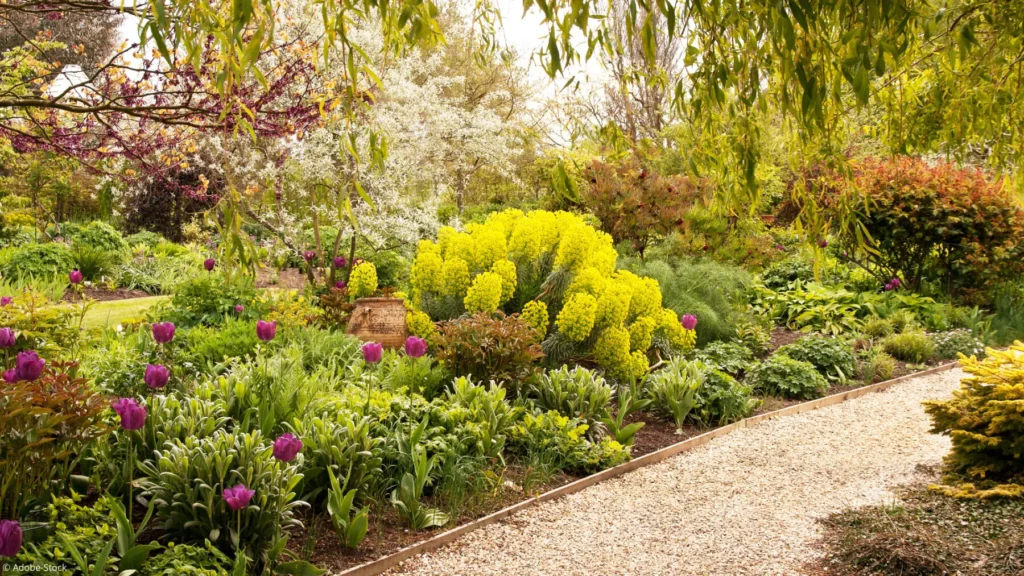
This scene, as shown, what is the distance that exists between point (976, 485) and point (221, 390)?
392cm

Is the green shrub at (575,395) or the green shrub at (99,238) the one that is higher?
the green shrub at (99,238)

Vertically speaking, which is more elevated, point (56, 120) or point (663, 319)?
point (56, 120)

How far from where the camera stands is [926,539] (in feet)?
11.2

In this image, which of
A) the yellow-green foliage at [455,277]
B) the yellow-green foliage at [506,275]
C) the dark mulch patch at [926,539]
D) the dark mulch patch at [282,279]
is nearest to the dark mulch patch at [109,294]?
the dark mulch patch at [282,279]

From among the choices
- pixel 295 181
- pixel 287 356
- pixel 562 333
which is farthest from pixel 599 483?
pixel 295 181

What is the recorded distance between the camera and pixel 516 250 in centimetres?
627

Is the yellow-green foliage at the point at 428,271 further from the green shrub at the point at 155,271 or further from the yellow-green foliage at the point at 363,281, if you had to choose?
the green shrub at the point at 155,271

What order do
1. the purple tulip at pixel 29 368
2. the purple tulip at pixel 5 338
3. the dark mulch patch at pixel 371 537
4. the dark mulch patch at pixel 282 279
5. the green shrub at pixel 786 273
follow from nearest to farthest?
1. the purple tulip at pixel 29 368
2. the dark mulch patch at pixel 371 537
3. the purple tulip at pixel 5 338
4. the dark mulch patch at pixel 282 279
5. the green shrub at pixel 786 273

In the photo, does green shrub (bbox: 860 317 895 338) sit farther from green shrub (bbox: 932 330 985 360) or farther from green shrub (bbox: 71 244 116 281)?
green shrub (bbox: 71 244 116 281)

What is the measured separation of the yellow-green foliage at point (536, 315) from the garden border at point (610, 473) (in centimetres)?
123

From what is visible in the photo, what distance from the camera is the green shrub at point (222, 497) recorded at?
292 cm

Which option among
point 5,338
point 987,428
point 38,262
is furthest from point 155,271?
point 987,428

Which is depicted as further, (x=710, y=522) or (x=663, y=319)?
(x=663, y=319)

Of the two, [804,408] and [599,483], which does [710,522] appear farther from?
[804,408]
